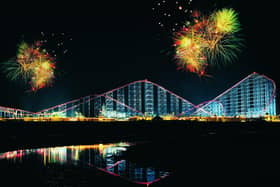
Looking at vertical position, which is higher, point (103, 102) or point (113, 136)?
point (103, 102)

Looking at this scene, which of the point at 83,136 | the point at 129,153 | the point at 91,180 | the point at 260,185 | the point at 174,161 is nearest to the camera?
the point at 260,185

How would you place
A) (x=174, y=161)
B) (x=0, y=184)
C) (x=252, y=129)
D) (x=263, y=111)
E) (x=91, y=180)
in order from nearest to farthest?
(x=0, y=184), (x=91, y=180), (x=174, y=161), (x=252, y=129), (x=263, y=111)

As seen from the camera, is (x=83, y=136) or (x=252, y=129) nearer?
(x=83, y=136)

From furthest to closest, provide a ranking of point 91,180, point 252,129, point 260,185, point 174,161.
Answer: point 252,129, point 174,161, point 91,180, point 260,185

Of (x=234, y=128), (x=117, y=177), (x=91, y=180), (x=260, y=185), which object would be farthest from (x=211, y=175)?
(x=234, y=128)

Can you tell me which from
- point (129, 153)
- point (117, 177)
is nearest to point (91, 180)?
point (117, 177)

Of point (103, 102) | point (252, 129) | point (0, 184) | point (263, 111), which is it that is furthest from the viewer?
point (103, 102)

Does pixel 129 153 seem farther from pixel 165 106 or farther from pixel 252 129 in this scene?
pixel 165 106

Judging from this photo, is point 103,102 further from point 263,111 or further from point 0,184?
point 0,184

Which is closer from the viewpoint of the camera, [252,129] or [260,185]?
[260,185]
